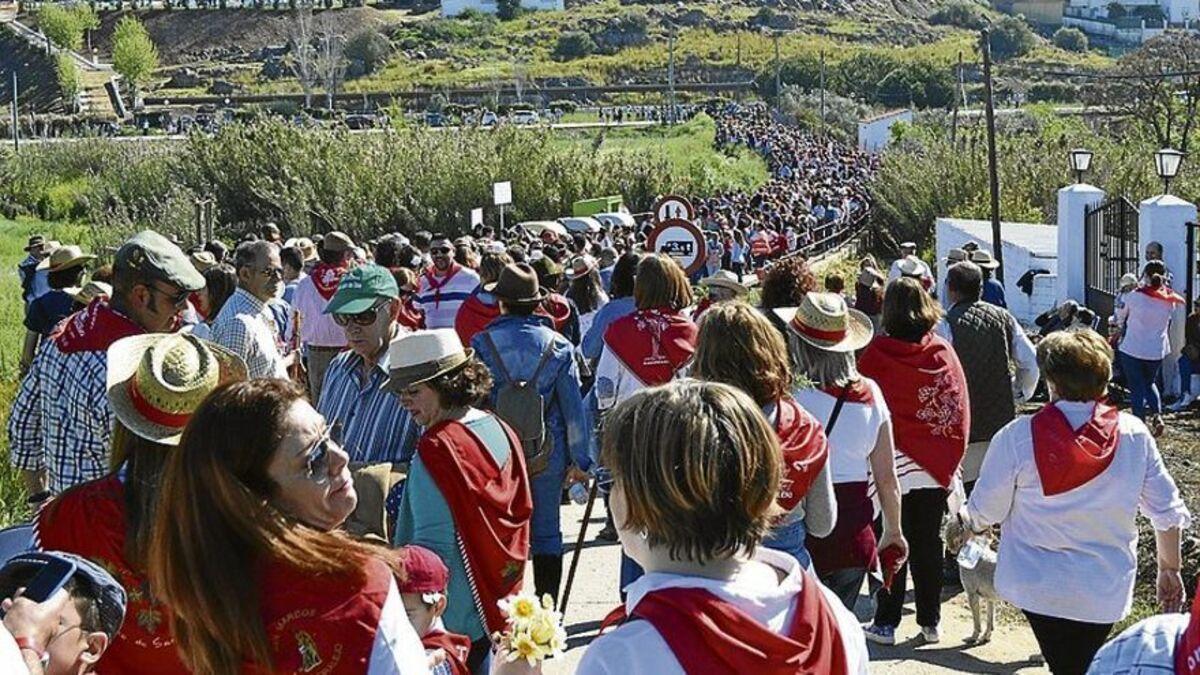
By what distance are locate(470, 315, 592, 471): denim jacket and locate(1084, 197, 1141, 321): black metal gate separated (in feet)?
43.1

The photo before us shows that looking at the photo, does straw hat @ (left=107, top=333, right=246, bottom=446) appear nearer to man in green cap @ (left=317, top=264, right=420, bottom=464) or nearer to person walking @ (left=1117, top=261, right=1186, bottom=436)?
man in green cap @ (left=317, top=264, right=420, bottom=464)

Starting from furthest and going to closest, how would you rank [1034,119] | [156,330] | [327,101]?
1. [327,101]
2. [1034,119]
3. [156,330]

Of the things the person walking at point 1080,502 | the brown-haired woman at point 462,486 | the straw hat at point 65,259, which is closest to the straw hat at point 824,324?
the person walking at point 1080,502

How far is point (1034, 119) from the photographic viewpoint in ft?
205

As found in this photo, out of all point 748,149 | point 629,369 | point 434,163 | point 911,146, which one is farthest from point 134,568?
point 748,149

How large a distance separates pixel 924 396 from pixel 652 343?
1.28m

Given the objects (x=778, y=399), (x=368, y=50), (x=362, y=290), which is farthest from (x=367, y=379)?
(x=368, y=50)

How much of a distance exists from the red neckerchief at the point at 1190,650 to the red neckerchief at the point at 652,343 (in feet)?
14.0

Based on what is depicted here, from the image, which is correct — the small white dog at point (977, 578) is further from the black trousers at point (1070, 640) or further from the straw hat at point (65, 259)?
the straw hat at point (65, 259)

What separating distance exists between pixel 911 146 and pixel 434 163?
14.7 meters

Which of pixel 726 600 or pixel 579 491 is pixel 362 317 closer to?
pixel 579 491

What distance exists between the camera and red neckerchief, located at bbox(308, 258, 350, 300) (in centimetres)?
995

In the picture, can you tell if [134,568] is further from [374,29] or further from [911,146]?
[374,29]

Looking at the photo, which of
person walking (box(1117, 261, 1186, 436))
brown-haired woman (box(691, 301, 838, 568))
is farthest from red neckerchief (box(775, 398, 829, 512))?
person walking (box(1117, 261, 1186, 436))
